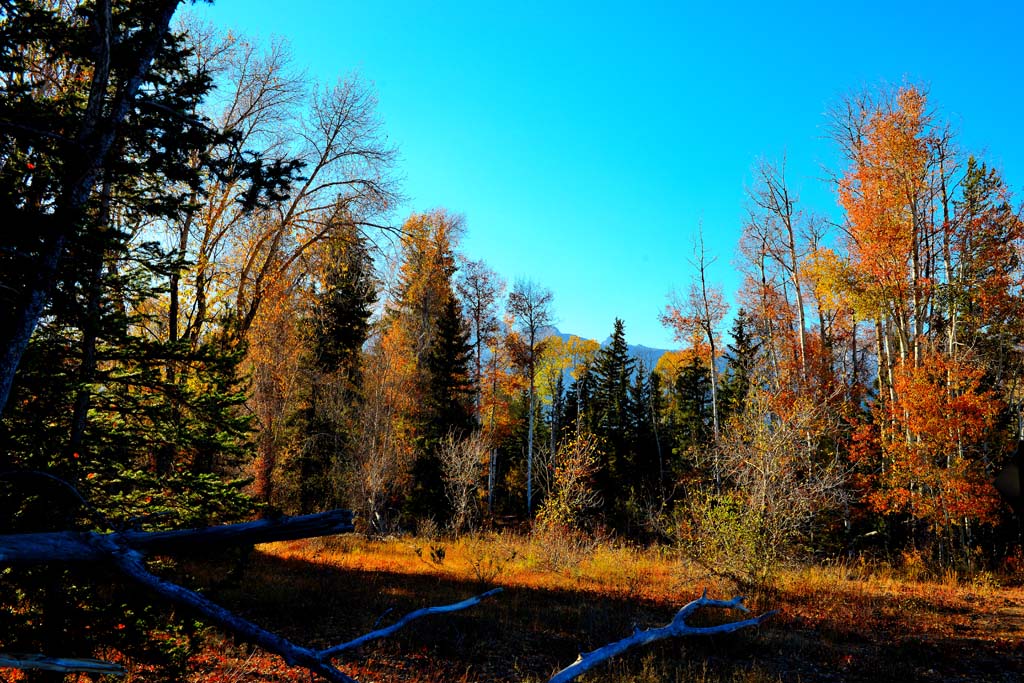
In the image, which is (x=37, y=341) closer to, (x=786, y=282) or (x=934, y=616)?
(x=934, y=616)

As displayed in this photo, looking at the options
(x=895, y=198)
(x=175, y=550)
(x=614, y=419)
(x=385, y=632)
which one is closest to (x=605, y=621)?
(x=385, y=632)

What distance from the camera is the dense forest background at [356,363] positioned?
4531mm

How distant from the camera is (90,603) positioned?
13.6ft

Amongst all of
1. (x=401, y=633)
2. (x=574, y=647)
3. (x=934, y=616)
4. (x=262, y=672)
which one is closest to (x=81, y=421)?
(x=262, y=672)

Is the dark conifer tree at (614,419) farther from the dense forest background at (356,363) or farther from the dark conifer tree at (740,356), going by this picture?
the dark conifer tree at (740,356)

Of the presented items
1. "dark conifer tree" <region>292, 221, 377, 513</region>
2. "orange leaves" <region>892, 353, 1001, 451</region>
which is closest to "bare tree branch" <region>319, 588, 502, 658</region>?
"orange leaves" <region>892, 353, 1001, 451</region>

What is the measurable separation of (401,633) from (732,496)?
728cm

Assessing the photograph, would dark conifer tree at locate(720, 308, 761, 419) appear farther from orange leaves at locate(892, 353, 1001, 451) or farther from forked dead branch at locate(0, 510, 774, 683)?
forked dead branch at locate(0, 510, 774, 683)

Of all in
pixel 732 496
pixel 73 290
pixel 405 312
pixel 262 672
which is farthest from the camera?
pixel 405 312

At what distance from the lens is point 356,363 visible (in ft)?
85.9

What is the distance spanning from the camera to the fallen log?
2244 millimetres

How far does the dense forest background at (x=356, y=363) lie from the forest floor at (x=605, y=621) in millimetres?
1422

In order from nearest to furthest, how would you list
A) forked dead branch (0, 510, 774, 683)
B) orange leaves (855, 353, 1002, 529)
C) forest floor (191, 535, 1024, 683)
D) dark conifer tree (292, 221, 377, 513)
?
forked dead branch (0, 510, 774, 683) < forest floor (191, 535, 1024, 683) < orange leaves (855, 353, 1002, 529) < dark conifer tree (292, 221, 377, 513)

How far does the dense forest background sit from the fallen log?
0.43 feet
